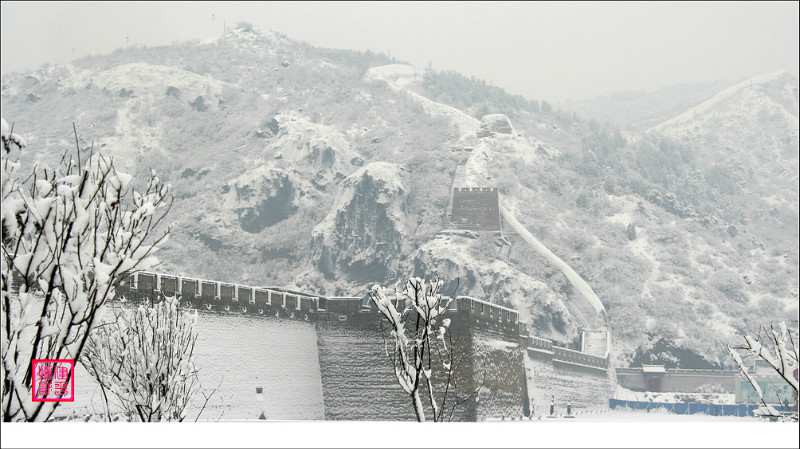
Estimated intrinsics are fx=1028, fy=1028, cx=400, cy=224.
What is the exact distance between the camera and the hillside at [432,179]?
63.1m

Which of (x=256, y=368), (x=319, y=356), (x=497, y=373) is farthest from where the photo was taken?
(x=497, y=373)

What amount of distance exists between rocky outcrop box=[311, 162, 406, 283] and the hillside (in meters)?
0.16

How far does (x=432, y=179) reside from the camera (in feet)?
255

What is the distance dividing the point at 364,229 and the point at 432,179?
43.3 feet

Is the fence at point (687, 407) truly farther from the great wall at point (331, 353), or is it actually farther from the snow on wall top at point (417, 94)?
the snow on wall top at point (417, 94)

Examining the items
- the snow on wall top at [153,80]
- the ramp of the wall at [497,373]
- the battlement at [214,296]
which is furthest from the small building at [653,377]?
the snow on wall top at [153,80]

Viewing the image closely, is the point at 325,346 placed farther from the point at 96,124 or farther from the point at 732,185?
the point at 732,185

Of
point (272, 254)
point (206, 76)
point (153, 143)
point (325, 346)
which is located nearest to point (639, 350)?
point (272, 254)

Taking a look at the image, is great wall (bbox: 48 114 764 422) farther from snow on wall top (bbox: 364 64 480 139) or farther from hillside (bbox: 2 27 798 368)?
snow on wall top (bbox: 364 64 480 139)

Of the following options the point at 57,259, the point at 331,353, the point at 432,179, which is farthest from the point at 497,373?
the point at 432,179

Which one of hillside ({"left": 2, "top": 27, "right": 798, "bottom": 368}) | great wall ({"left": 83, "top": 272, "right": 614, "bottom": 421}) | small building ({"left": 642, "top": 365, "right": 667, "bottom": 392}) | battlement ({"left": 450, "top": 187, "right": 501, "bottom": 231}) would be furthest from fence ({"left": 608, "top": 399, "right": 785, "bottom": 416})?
battlement ({"left": 450, "top": 187, "right": 501, "bottom": 231})

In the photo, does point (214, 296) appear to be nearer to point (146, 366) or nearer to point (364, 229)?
point (146, 366)

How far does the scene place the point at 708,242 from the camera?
81812 millimetres

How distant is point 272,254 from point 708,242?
36.0 m
